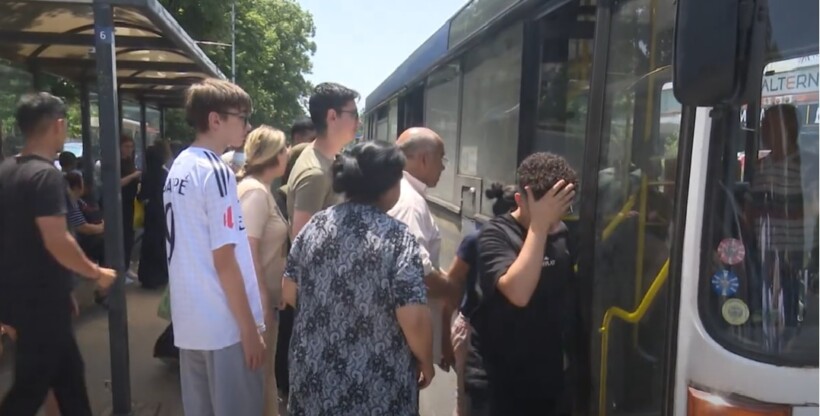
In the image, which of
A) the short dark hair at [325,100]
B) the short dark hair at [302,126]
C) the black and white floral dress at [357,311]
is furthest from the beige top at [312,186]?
the short dark hair at [302,126]

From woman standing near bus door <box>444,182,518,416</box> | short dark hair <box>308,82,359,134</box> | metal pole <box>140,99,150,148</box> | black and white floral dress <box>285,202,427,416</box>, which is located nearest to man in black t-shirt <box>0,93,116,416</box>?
short dark hair <box>308,82,359,134</box>

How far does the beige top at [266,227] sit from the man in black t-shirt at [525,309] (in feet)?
3.84

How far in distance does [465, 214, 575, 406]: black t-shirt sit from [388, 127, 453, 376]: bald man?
0.41m

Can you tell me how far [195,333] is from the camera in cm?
303

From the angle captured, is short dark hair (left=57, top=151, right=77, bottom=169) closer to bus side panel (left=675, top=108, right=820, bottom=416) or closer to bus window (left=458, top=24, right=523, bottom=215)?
bus window (left=458, top=24, right=523, bottom=215)

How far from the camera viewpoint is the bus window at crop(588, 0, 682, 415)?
276 centimetres

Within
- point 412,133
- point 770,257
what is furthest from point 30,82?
point 770,257

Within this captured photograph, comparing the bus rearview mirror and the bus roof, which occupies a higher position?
the bus roof

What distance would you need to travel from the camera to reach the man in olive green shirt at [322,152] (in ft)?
12.4

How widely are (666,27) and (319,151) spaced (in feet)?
6.00

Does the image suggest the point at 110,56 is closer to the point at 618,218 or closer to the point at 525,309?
the point at 525,309

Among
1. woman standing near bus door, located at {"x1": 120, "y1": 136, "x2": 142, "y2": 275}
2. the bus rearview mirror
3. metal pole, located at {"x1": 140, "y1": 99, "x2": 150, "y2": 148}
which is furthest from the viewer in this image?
metal pole, located at {"x1": 140, "y1": 99, "x2": 150, "y2": 148}

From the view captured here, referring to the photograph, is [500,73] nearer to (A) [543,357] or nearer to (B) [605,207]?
(B) [605,207]

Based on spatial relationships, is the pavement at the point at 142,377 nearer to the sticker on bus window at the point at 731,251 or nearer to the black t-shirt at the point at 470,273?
the black t-shirt at the point at 470,273
